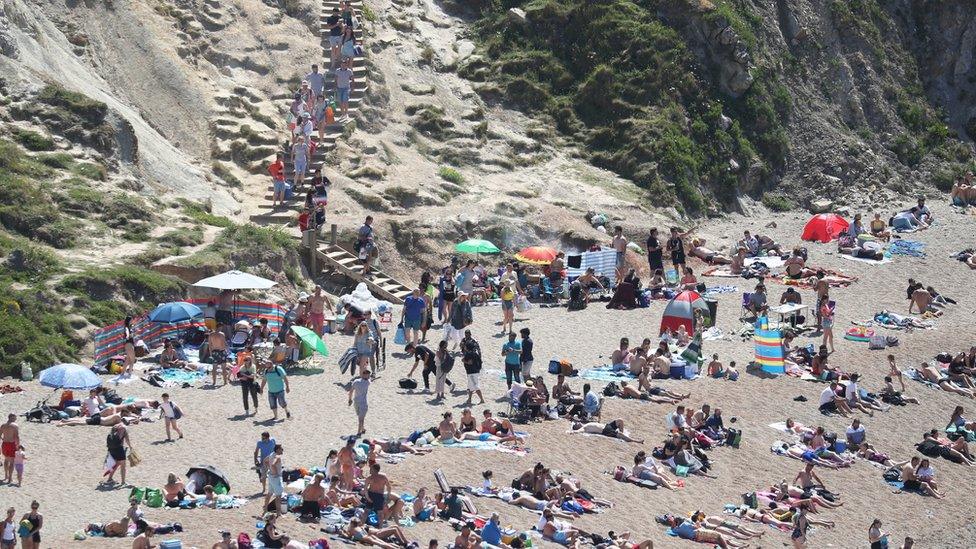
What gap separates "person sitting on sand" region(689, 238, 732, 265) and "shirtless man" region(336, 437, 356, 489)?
17.3 meters

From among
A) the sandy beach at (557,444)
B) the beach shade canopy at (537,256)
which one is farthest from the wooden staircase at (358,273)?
the beach shade canopy at (537,256)

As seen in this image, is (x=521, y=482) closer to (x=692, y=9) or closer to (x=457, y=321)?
(x=457, y=321)

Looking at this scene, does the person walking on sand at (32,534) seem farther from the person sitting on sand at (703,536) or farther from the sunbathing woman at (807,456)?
the sunbathing woman at (807,456)

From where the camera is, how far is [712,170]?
45.6 metres

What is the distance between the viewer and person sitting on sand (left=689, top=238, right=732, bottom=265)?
40938 millimetres

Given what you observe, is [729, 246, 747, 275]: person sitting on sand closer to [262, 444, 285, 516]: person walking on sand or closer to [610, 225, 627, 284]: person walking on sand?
[610, 225, 627, 284]: person walking on sand

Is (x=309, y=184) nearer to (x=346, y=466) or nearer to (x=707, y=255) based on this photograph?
(x=707, y=255)

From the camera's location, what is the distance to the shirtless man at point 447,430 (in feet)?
91.9

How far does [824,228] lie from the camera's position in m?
42.2

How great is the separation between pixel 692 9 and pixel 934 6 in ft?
31.9

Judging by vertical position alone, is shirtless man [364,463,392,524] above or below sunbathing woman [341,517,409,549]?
above

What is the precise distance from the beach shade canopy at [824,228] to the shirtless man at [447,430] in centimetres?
1662

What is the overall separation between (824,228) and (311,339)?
52.2 ft

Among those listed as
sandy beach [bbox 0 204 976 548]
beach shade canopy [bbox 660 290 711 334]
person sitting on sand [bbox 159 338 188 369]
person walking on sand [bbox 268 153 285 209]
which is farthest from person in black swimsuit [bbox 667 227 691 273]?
person sitting on sand [bbox 159 338 188 369]
